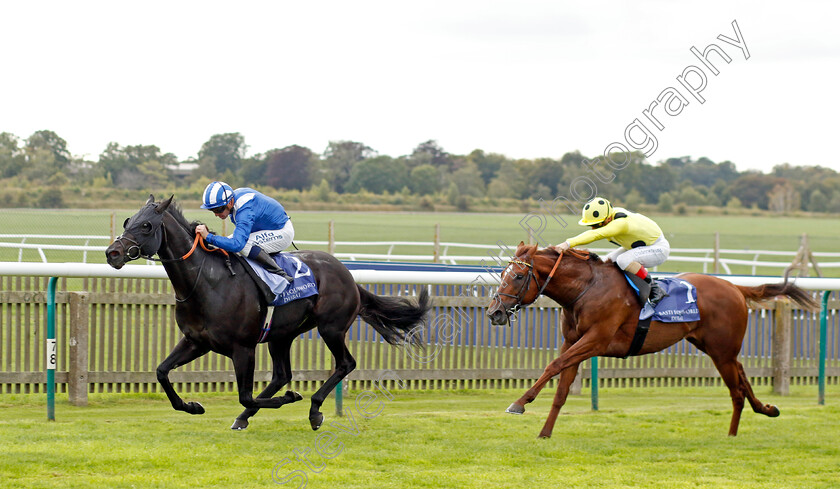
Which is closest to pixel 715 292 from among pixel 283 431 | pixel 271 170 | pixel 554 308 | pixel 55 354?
pixel 554 308

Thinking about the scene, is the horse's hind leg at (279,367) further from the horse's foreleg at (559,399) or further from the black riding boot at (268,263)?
the horse's foreleg at (559,399)

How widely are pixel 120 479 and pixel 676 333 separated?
3.93 m

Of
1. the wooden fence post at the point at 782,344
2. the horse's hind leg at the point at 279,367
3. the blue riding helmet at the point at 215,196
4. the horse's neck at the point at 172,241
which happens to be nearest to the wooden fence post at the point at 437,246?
the wooden fence post at the point at 782,344

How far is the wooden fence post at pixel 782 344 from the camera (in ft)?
28.9

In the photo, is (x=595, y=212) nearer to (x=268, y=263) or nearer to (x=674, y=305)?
(x=674, y=305)

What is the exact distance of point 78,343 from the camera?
6.89 metres

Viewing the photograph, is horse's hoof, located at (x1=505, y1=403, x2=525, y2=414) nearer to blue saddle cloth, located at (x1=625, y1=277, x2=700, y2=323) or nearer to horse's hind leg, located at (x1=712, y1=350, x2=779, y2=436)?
blue saddle cloth, located at (x1=625, y1=277, x2=700, y2=323)

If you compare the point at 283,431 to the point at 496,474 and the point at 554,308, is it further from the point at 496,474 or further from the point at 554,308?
the point at 554,308

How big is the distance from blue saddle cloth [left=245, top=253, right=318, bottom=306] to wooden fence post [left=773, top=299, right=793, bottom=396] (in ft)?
15.5

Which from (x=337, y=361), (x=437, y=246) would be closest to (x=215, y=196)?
(x=337, y=361)

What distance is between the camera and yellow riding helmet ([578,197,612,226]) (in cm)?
648

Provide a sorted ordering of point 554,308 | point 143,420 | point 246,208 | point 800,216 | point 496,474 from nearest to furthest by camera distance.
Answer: point 496,474 < point 246,208 < point 143,420 < point 554,308 < point 800,216

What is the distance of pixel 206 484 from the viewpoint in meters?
4.77

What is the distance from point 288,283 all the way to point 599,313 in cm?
213
